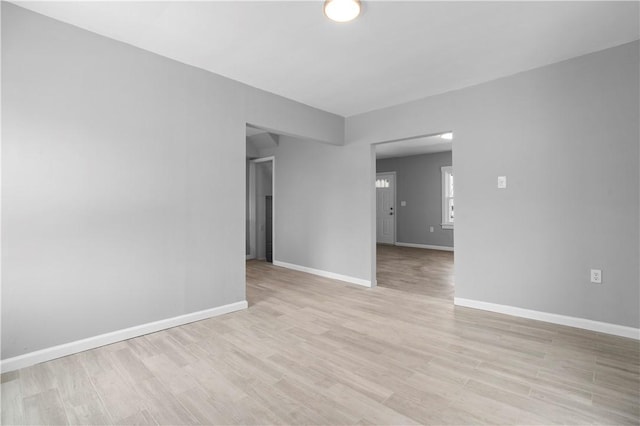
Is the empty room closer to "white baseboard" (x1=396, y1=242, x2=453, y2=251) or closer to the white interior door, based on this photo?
"white baseboard" (x1=396, y1=242, x2=453, y2=251)

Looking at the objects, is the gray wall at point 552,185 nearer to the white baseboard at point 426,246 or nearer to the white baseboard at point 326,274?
Answer: the white baseboard at point 326,274

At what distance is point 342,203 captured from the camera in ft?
16.1

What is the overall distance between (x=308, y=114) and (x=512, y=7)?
2539 millimetres

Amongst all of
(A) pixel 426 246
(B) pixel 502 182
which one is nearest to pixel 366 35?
(B) pixel 502 182

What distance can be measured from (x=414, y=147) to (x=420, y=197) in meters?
1.61

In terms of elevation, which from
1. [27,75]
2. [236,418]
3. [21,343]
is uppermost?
[27,75]

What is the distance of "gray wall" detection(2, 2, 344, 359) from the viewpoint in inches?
88.1

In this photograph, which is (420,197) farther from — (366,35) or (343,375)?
(343,375)

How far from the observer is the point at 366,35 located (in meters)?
2.54

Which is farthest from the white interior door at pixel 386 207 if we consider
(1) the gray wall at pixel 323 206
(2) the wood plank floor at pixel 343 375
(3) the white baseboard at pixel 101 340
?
(3) the white baseboard at pixel 101 340

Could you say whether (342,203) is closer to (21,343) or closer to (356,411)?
(356,411)

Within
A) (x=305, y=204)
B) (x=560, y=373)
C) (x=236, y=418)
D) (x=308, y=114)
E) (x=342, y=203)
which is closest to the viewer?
(x=236, y=418)

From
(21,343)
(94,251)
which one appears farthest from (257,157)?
(21,343)

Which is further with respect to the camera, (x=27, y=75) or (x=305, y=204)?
(x=305, y=204)
